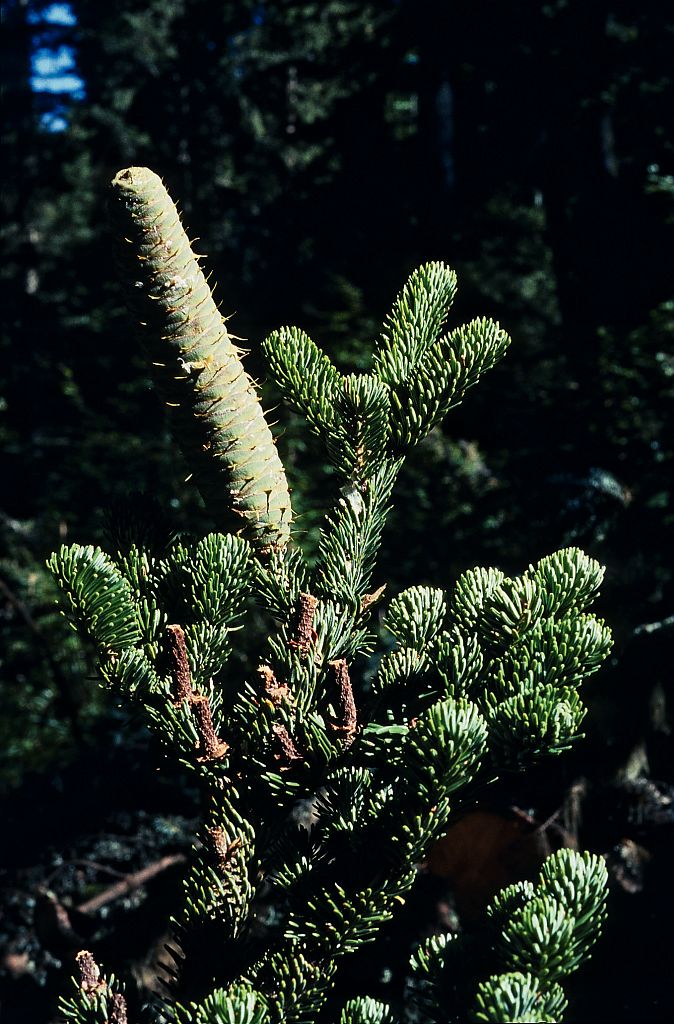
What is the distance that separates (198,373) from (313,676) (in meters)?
0.48

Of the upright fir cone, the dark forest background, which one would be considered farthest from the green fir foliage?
the dark forest background

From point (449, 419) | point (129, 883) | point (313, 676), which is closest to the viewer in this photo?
point (313, 676)

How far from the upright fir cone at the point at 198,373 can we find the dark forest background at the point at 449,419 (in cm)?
9

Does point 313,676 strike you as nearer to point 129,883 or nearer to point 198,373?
point 198,373

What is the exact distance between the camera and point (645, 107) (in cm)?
607

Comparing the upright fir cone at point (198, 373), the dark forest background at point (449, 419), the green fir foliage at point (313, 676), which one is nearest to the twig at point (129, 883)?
the dark forest background at point (449, 419)

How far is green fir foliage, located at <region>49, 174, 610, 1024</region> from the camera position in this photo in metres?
1.23

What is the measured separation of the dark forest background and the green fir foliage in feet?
0.65

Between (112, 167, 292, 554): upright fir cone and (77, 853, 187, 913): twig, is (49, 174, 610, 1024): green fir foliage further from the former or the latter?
(77, 853, 187, 913): twig

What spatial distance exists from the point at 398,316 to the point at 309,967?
1.05 meters

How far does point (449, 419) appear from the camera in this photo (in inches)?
271

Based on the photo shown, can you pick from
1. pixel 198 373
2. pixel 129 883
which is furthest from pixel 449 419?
pixel 198 373

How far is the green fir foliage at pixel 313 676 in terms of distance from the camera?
1232 mm

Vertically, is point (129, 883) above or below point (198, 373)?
below
